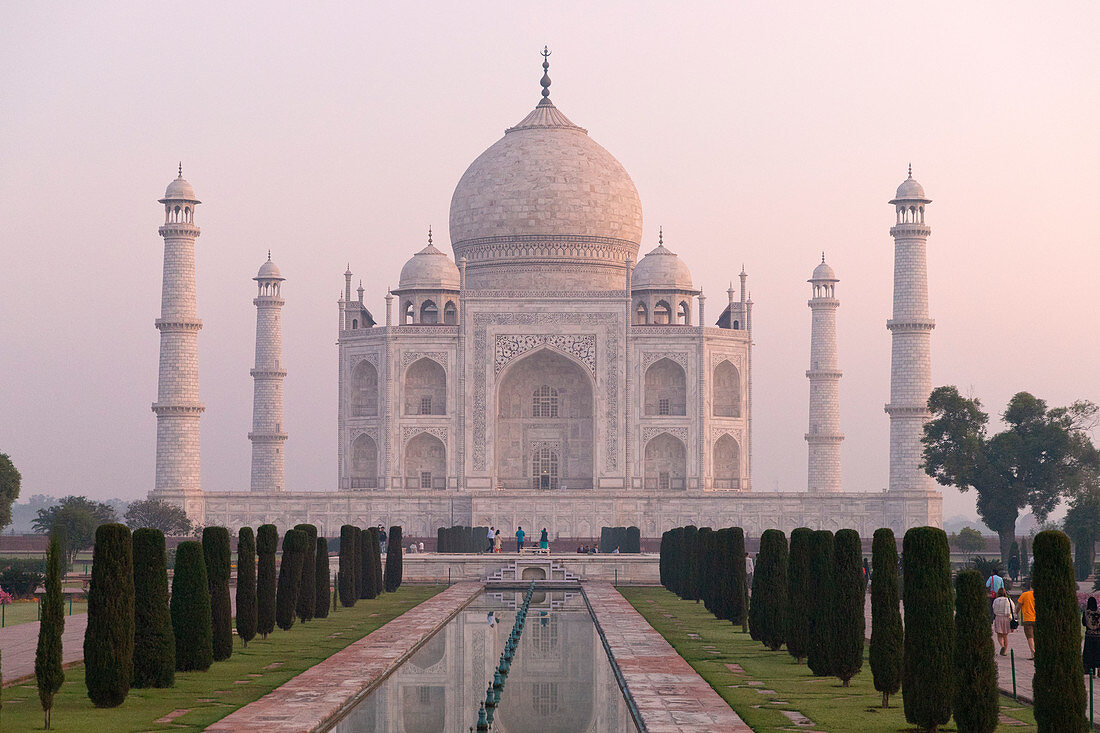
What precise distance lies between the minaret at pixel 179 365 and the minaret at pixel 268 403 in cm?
485

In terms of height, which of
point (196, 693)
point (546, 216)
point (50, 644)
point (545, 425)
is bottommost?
point (196, 693)

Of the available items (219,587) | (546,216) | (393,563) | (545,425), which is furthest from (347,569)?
(546,216)

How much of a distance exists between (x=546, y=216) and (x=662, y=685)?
3062 centimetres

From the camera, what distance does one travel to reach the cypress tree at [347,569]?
21891 mm

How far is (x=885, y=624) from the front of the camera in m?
11.5

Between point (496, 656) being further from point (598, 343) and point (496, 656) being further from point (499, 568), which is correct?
point (598, 343)

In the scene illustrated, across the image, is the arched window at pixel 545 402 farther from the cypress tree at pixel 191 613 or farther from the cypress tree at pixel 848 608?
the cypress tree at pixel 848 608

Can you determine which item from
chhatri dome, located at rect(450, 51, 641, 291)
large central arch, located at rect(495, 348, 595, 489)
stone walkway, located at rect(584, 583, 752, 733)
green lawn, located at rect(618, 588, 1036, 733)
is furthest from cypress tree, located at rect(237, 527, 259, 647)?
chhatri dome, located at rect(450, 51, 641, 291)

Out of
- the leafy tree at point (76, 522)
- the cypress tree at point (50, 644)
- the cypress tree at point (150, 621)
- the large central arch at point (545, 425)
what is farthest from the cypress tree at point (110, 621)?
the large central arch at point (545, 425)

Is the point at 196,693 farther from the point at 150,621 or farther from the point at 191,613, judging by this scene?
the point at 191,613

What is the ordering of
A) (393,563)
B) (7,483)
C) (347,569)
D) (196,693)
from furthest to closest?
(7,483) < (393,563) < (347,569) < (196,693)

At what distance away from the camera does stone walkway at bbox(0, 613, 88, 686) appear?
13.2m

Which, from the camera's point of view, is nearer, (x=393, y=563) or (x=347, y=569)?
(x=347, y=569)

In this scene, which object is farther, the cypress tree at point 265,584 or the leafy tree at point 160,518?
the leafy tree at point 160,518
